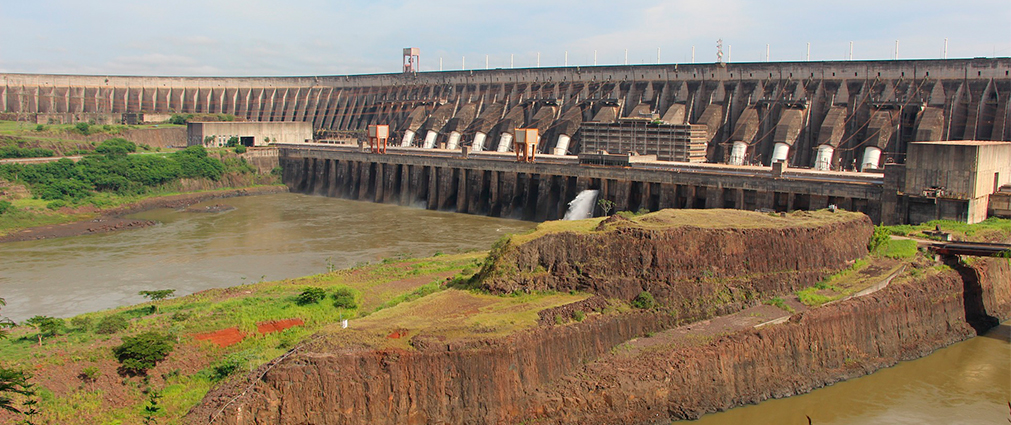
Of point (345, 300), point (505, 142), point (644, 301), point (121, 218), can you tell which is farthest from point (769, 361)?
point (505, 142)

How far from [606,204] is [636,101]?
27688 mm

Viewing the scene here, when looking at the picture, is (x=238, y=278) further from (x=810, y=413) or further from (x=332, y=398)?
(x=810, y=413)

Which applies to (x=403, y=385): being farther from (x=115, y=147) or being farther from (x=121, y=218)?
(x=115, y=147)

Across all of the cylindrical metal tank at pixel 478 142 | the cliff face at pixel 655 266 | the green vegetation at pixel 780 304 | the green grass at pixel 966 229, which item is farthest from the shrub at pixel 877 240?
the cylindrical metal tank at pixel 478 142

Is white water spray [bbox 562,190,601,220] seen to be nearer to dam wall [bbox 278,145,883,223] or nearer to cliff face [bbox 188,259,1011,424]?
dam wall [bbox 278,145,883,223]

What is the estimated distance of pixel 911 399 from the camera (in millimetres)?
24219

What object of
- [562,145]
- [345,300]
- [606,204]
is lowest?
[345,300]

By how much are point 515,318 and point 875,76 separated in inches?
1995

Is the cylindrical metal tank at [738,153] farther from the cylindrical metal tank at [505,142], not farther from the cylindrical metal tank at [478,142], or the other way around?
the cylindrical metal tank at [478,142]

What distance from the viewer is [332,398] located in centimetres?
1952

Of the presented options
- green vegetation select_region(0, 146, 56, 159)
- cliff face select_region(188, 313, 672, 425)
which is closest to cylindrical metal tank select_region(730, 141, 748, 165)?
cliff face select_region(188, 313, 672, 425)

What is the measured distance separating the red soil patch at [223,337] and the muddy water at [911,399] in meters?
13.4

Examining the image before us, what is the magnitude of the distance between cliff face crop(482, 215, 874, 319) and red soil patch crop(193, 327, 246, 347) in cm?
769

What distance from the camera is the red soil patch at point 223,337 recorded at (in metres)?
24.3
